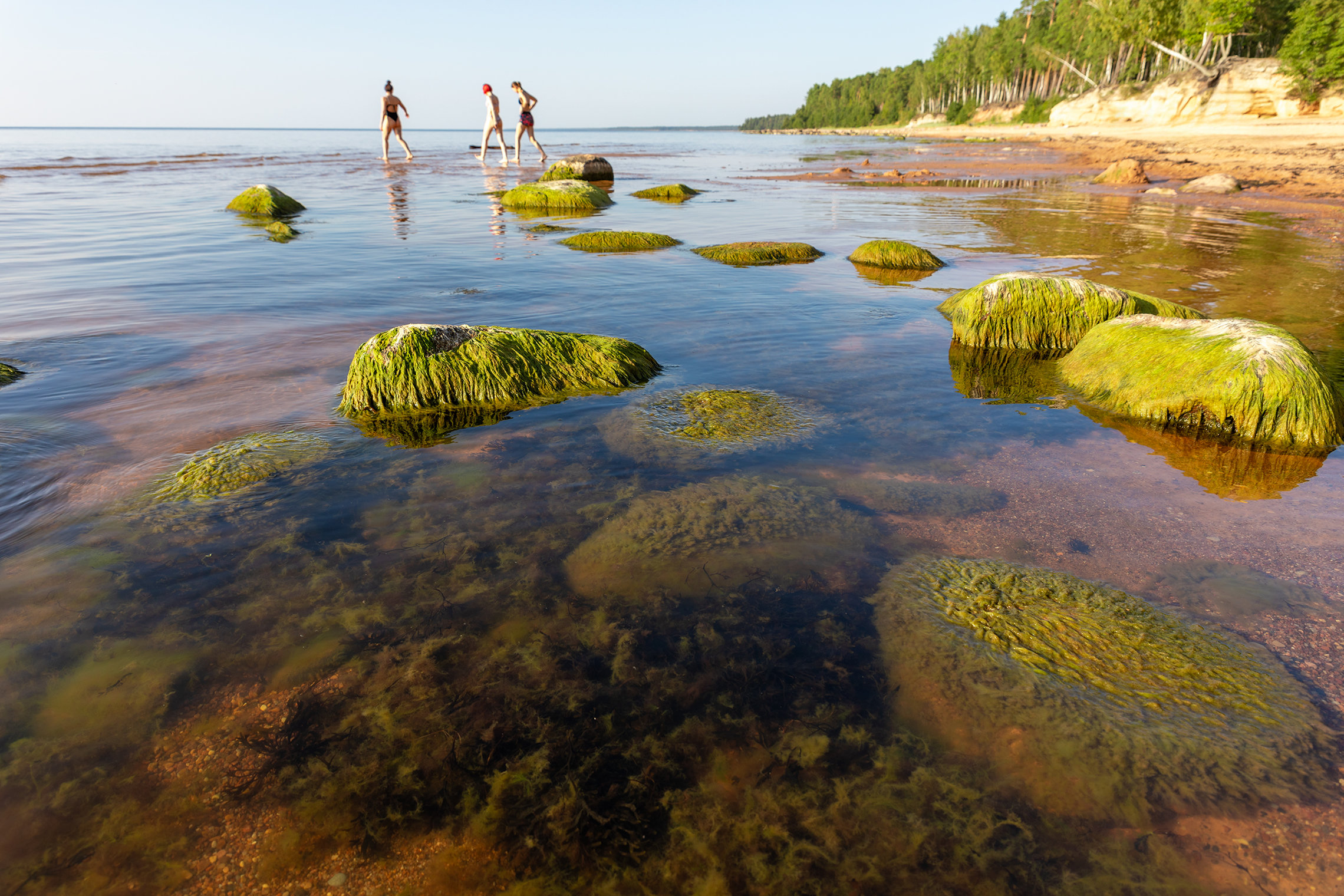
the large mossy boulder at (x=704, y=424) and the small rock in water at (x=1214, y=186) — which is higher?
the small rock in water at (x=1214, y=186)

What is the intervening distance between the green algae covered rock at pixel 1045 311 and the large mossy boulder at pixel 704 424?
9.47ft

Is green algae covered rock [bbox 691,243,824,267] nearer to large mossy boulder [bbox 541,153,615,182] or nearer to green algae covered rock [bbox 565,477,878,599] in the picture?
green algae covered rock [bbox 565,477,878,599]

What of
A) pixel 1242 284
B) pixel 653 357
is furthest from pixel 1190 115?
pixel 653 357

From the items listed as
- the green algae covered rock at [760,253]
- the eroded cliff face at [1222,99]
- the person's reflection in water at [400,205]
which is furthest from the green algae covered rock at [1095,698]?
the eroded cliff face at [1222,99]

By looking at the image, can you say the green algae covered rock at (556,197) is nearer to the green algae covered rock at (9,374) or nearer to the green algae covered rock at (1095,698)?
the green algae covered rock at (9,374)

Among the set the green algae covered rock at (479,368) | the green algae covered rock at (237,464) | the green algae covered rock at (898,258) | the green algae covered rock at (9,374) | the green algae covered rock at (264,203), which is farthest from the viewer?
the green algae covered rock at (264,203)

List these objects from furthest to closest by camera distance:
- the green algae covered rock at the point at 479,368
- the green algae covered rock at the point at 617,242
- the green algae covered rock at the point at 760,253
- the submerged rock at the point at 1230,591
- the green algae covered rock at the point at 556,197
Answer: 1. the green algae covered rock at the point at 556,197
2. the green algae covered rock at the point at 617,242
3. the green algae covered rock at the point at 760,253
4. the green algae covered rock at the point at 479,368
5. the submerged rock at the point at 1230,591

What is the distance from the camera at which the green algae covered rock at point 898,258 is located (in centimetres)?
1134

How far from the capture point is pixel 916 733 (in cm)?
259

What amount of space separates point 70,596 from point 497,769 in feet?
8.12

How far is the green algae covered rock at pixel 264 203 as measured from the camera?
16.2 metres

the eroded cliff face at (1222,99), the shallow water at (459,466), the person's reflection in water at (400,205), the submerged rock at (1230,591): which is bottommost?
the submerged rock at (1230,591)

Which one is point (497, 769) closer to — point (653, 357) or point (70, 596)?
point (70, 596)

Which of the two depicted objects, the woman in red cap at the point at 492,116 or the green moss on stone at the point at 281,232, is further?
the woman in red cap at the point at 492,116
